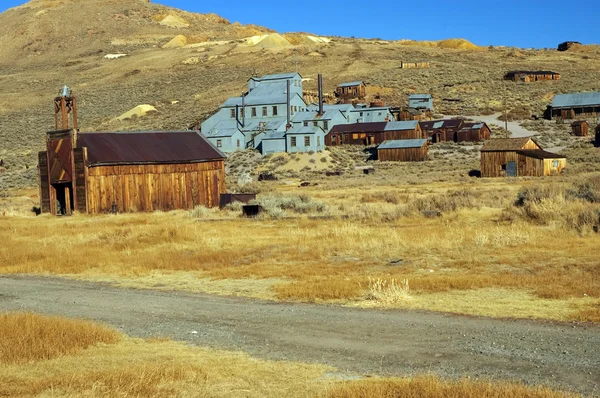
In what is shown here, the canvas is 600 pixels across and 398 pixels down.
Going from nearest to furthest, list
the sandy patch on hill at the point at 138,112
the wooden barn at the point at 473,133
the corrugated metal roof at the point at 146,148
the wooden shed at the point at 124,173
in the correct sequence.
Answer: the wooden shed at the point at 124,173 < the corrugated metal roof at the point at 146,148 < the wooden barn at the point at 473,133 < the sandy patch on hill at the point at 138,112

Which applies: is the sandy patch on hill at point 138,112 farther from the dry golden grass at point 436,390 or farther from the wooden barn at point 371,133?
the dry golden grass at point 436,390

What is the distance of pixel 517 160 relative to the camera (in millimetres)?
59156

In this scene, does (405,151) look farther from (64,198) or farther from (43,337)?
(43,337)

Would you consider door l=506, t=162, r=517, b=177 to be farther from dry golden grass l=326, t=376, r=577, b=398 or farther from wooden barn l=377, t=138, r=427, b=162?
dry golden grass l=326, t=376, r=577, b=398

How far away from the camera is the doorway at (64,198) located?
39281 mm

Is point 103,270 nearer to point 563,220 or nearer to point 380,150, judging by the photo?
point 563,220

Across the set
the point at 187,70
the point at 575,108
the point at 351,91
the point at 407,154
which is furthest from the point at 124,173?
the point at 187,70

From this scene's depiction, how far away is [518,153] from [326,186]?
1492 centimetres

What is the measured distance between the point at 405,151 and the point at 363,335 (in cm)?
6312

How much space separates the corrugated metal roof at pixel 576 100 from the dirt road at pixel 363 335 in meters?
79.4

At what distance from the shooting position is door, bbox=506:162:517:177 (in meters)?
59.3

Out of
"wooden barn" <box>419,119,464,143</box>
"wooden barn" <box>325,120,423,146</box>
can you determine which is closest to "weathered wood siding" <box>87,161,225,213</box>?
"wooden barn" <box>325,120,423,146</box>

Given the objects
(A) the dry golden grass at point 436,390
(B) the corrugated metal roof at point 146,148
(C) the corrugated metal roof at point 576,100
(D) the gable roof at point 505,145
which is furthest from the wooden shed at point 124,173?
(C) the corrugated metal roof at point 576,100

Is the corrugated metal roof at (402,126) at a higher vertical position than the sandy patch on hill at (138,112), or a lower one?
lower
